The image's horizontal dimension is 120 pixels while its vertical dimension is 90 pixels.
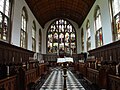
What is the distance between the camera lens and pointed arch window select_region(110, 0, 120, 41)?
9203 millimetres

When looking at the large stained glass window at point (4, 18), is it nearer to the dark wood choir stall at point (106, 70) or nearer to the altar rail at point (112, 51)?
the dark wood choir stall at point (106, 70)

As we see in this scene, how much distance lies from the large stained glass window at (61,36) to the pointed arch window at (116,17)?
14345mm

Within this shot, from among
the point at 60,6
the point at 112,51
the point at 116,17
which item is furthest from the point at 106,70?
the point at 60,6

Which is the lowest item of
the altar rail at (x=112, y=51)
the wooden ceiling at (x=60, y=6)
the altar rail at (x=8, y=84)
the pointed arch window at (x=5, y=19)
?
the altar rail at (x=8, y=84)

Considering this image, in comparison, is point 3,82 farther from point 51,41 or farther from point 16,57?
point 51,41

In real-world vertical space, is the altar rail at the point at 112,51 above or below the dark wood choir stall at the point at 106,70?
above

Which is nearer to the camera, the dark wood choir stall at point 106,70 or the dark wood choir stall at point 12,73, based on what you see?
the dark wood choir stall at point 12,73

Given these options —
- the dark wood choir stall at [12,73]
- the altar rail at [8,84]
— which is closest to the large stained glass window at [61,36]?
the dark wood choir stall at [12,73]

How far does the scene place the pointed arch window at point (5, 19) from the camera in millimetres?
8664

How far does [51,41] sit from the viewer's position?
23.9 m

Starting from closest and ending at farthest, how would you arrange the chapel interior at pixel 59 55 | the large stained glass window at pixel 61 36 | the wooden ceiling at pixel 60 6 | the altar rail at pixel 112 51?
1. the chapel interior at pixel 59 55
2. the altar rail at pixel 112 51
3. the wooden ceiling at pixel 60 6
4. the large stained glass window at pixel 61 36

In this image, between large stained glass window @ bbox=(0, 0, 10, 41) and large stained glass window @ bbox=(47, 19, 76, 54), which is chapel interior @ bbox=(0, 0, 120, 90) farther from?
large stained glass window @ bbox=(47, 19, 76, 54)

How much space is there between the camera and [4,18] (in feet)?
29.7

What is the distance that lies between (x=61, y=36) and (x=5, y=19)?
606 inches
